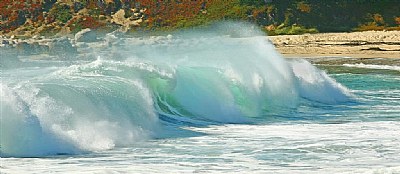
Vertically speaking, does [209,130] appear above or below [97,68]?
below

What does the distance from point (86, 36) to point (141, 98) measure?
116ft

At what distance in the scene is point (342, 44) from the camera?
47.2 metres

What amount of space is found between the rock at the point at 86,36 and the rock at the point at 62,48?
3.18 feet

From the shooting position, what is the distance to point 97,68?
19984 mm

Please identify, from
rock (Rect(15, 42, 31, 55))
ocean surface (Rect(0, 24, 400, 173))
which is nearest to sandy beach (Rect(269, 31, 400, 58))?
rock (Rect(15, 42, 31, 55))

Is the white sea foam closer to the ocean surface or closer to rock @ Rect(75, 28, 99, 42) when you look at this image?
the ocean surface

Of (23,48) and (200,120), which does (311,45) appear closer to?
(23,48)

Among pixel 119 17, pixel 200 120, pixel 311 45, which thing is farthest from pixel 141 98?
pixel 119 17

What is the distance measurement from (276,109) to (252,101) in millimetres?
606

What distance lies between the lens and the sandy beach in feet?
147

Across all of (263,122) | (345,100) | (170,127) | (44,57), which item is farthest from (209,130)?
(44,57)

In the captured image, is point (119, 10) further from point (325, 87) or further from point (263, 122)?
point (263, 122)

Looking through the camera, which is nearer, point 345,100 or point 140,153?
point 140,153

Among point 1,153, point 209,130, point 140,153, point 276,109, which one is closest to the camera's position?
point 1,153
